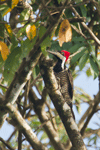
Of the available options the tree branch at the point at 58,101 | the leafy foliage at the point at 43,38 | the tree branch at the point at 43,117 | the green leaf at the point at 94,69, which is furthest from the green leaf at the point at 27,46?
the tree branch at the point at 43,117

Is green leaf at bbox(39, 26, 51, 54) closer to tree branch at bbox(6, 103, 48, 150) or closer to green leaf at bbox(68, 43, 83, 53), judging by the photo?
tree branch at bbox(6, 103, 48, 150)

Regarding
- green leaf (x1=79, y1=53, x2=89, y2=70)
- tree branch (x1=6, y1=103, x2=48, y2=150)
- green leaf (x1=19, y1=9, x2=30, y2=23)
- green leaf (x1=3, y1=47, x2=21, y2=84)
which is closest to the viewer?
green leaf (x1=3, y1=47, x2=21, y2=84)

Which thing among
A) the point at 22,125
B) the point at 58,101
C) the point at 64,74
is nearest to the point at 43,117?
the point at 64,74

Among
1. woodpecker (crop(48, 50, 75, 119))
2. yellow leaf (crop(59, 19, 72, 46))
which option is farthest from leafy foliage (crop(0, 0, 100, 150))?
woodpecker (crop(48, 50, 75, 119))

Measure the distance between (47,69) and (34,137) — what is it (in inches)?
23.8

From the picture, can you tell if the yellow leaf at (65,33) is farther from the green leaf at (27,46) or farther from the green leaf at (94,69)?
the green leaf at (94,69)

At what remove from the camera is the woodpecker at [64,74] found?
348cm

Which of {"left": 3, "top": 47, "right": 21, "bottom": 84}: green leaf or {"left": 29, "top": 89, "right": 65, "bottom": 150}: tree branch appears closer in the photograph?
{"left": 3, "top": 47, "right": 21, "bottom": 84}: green leaf

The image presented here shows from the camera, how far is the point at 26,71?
1.88 m

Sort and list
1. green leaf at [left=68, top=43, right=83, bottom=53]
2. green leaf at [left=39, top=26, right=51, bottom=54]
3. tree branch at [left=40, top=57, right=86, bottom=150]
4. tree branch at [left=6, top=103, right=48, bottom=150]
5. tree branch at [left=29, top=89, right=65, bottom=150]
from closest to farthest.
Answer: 1. green leaf at [left=39, top=26, right=51, bottom=54]
2. tree branch at [left=6, top=103, right=48, bottom=150]
3. tree branch at [left=40, top=57, right=86, bottom=150]
4. green leaf at [left=68, top=43, right=83, bottom=53]
5. tree branch at [left=29, top=89, right=65, bottom=150]

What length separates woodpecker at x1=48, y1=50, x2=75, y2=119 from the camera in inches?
137

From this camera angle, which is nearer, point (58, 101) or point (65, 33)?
point (65, 33)

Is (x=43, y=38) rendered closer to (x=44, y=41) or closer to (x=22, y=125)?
(x=44, y=41)

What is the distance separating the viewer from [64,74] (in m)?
3.56
